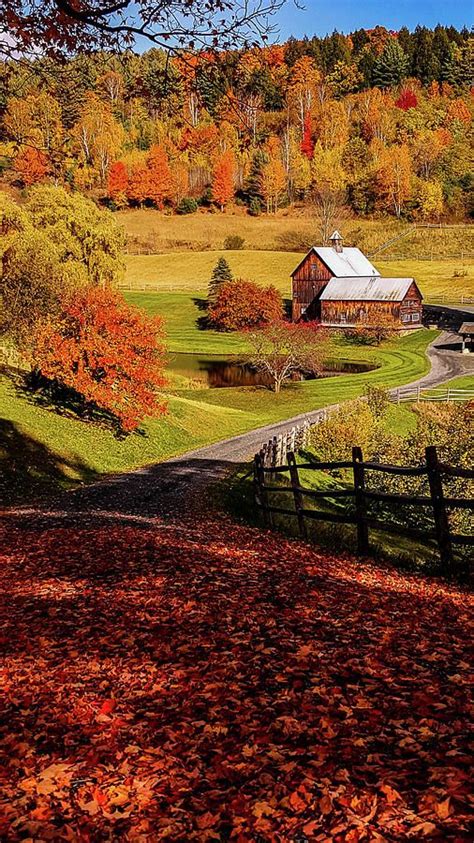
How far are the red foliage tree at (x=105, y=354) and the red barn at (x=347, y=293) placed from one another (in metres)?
59.0

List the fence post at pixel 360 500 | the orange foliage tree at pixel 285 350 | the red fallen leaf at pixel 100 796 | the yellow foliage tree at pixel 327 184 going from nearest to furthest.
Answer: the red fallen leaf at pixel 100 796
the fence post at pixel 360 500
the orange foliage tree at pixel 285 350
the yellow foliage tree at pixel 327 184

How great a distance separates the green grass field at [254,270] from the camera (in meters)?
111

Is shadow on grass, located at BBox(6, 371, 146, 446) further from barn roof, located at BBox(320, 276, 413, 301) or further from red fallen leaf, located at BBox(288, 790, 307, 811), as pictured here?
barn roof, located at BBox(320, 276, 413, 301)

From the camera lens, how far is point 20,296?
131 feet

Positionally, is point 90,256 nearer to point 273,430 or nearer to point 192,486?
point 273,430

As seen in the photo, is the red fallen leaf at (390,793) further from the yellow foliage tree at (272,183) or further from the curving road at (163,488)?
the yellow foliage tree at (272,183)

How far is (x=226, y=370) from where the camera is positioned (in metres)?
72.8

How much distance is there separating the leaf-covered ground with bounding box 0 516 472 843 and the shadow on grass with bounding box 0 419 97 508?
1509 cm

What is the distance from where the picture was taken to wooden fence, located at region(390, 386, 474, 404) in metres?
53.8

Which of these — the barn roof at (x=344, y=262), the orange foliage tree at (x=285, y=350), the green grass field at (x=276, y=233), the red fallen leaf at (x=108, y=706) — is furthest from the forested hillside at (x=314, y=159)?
the red fallen leaf at (x=108, y=706)

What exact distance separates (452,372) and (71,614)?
6294cm

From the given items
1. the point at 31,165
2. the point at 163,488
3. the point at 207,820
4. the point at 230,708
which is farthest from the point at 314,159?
the point at 207,820

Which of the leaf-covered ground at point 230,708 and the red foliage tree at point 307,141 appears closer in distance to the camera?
the leaf-covered ground at point 230,708

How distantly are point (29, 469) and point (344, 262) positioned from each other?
8489cm
